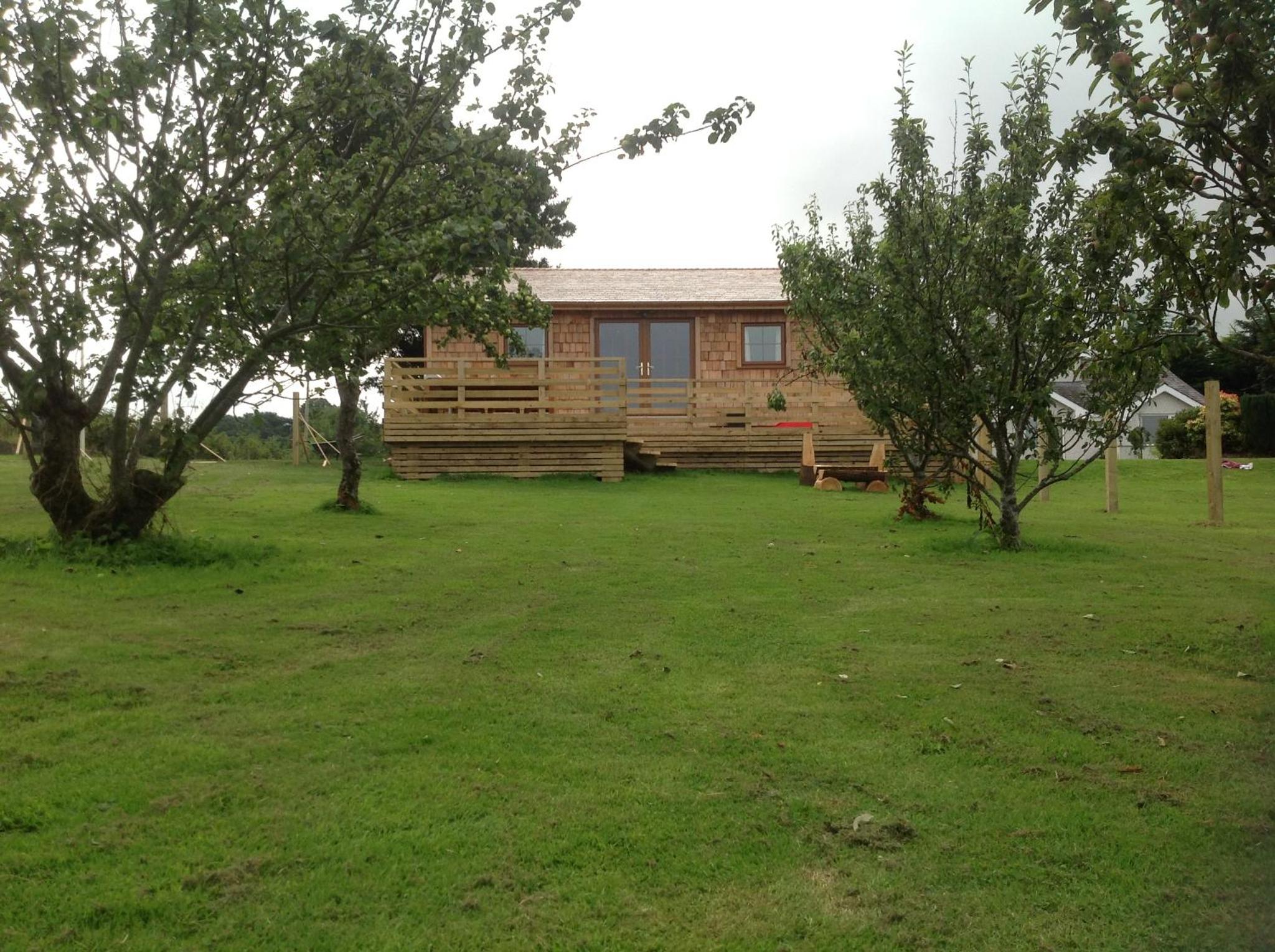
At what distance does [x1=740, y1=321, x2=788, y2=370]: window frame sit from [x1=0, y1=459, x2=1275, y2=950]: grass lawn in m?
17.7

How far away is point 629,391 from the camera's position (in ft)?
85.8

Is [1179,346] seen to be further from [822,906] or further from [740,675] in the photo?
[822,906]

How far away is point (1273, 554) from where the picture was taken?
1188 cm

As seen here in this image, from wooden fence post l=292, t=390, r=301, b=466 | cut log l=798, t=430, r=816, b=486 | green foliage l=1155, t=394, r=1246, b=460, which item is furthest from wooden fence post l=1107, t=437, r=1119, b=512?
wooden fence post l=292, t=390, r=301, b=466

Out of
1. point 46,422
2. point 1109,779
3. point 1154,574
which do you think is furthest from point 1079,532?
point 46,422

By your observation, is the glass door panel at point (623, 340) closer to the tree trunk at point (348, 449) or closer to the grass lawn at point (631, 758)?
the tree trunk at point (348, 449)

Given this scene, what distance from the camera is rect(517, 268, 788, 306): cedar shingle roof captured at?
26.9 meters

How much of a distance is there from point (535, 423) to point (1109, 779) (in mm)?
17722

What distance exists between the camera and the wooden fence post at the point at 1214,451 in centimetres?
1537

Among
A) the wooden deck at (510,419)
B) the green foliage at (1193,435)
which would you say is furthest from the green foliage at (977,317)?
the green foliage at (1193,435)

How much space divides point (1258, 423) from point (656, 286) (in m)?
16.3

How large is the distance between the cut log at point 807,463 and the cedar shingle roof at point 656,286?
183 inches

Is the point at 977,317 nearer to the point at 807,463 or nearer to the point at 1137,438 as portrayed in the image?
the point at 1137,438

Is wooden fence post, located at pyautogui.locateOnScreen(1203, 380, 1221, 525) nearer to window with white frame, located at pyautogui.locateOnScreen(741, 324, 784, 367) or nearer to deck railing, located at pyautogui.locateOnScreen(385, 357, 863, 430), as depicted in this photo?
deck railing, located at pyautogui.locateOnScreen(385, 357, 863, 430)
